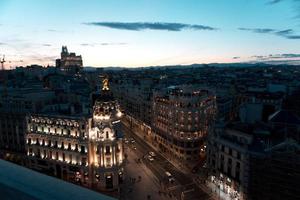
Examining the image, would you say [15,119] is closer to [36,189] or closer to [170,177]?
[170,177]

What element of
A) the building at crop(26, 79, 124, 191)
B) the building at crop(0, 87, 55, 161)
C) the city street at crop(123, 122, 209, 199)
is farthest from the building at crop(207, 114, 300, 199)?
the building at crop(0, 87, 55, 161)

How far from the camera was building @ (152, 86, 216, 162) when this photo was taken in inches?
3590

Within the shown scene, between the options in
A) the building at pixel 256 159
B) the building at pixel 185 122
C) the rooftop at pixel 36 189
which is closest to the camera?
the rooftop at pixel 36 189

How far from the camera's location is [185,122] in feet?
302

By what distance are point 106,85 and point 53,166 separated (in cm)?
2599

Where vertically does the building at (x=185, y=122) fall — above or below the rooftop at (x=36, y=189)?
below

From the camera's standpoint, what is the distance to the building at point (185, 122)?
91188 mm

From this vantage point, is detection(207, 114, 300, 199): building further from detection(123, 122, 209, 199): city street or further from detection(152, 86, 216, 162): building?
detection(152, 86, 216, 162): building

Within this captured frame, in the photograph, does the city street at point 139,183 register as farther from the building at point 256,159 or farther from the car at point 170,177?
the building at point 256,159

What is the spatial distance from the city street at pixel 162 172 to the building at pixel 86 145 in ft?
34.8

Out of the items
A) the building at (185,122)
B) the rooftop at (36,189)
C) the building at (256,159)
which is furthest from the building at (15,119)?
the rooftop at (36,189)

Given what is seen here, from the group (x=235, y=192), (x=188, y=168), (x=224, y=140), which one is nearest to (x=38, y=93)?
(x=188, y=168)

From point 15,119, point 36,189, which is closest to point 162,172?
point 15,119

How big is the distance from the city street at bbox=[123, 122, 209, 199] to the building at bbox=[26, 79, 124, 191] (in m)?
10.6
